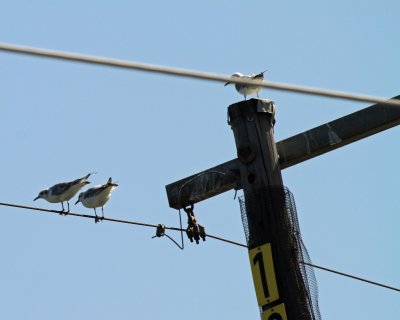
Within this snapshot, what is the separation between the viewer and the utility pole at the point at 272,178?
11359mm

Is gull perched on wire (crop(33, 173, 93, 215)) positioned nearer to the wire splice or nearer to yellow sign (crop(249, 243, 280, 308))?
the wire splice

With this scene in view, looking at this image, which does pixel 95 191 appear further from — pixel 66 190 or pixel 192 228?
pixel 192 228

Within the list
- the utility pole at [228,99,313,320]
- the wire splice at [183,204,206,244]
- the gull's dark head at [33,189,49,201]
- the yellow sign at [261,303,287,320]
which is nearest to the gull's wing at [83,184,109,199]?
the gull's dark head at [33,189,49,201]

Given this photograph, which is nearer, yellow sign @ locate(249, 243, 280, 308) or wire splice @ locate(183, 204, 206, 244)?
yellow sign @ locate(249, 243, 280, 308)

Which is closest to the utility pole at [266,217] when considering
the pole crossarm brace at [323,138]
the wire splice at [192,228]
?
the pole crossarm brace at [323,138]

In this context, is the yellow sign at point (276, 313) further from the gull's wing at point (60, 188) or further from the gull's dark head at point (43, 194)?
the gull's dark head at point (43, 194)

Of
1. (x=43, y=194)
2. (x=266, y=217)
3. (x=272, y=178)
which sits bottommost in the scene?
(x=266, y=217)

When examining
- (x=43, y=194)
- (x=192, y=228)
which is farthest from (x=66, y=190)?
(x=192, y=228)

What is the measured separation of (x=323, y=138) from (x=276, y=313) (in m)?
1.53

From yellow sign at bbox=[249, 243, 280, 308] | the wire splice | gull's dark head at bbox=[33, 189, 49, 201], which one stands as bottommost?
yellow sign at bbox=[249, 243, 280, 308]

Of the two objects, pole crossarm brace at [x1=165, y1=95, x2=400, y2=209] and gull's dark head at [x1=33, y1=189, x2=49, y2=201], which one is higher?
gull's dark head at [x1=33, y1=189, x2=49, y2=201]

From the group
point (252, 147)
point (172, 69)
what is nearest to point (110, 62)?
point (172, 69)

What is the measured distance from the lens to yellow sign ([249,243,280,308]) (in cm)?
1138

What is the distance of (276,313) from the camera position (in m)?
11.3
